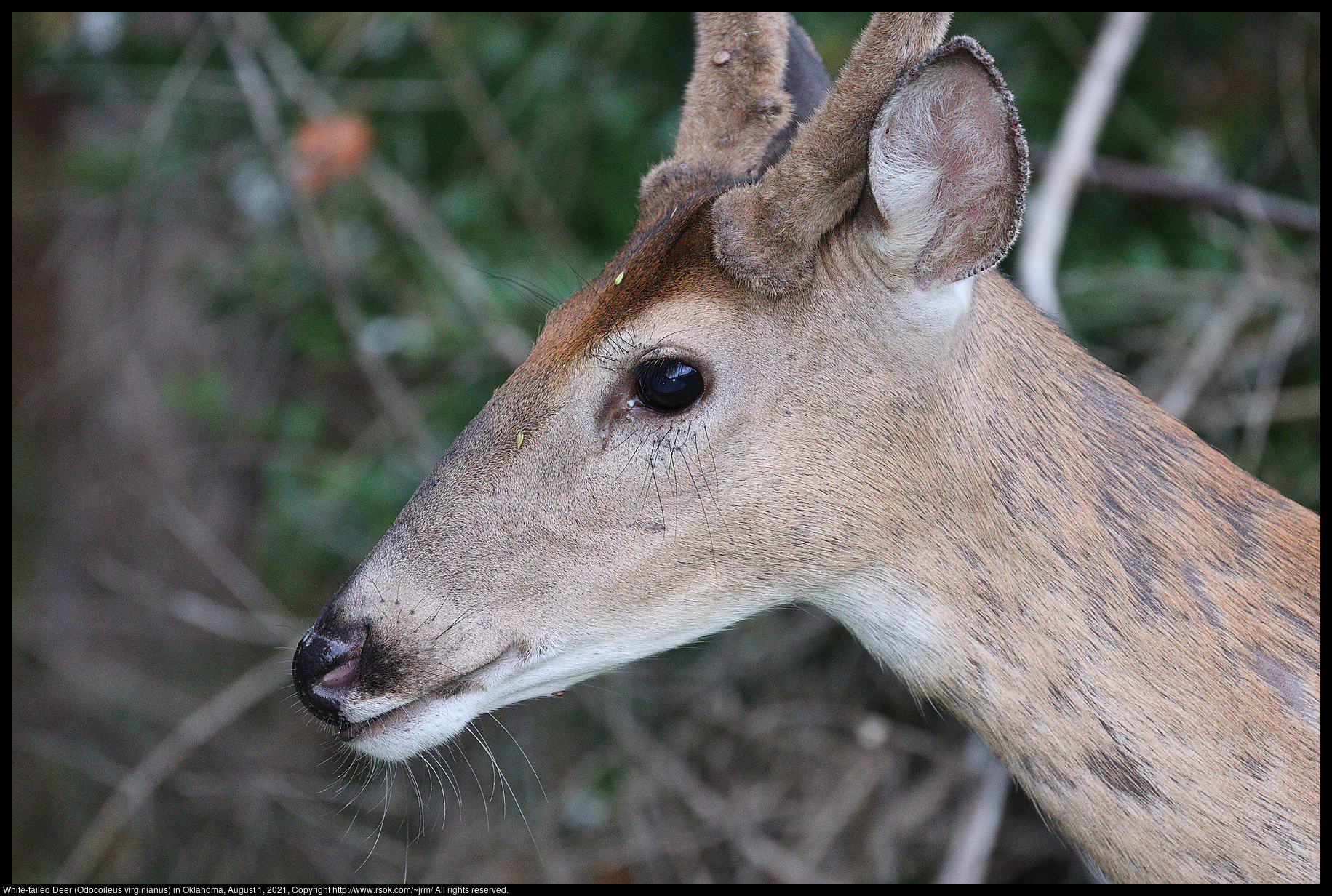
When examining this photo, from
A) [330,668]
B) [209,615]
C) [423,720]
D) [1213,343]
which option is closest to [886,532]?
[423,720]

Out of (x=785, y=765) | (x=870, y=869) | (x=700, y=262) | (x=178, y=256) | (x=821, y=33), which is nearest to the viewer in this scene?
(x=700, y=262)

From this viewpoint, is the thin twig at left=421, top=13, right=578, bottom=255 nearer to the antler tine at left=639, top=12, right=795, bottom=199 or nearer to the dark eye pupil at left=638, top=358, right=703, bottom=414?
the antler tine at left=639, top=12, right=795, bottom=199

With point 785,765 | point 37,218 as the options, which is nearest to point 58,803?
point 37,218

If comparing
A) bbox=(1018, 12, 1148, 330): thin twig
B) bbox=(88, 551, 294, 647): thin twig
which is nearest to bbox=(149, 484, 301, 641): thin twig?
bbox=(88, 551, 294, 647): thin twig

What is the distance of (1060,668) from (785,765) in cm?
221

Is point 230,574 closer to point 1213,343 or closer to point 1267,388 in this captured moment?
point 1213,343

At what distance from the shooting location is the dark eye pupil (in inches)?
79.7

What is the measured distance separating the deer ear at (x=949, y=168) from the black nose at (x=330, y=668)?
1218mm

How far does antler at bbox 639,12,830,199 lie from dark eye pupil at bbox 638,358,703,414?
0.55 meters

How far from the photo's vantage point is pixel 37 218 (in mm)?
6094

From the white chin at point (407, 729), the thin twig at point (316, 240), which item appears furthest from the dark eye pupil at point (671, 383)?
the thin twig at point (316, 240)

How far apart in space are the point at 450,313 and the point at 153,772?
203cm

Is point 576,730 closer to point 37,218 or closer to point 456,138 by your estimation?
point 456,138

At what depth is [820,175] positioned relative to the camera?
1.86 m
